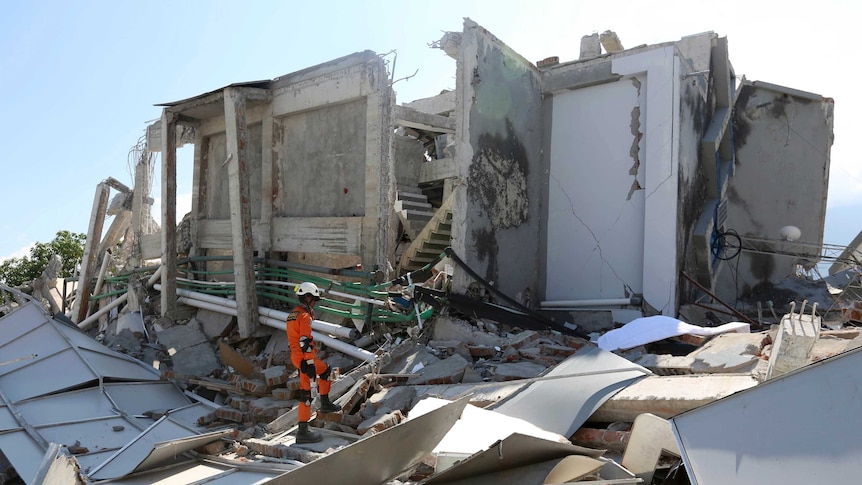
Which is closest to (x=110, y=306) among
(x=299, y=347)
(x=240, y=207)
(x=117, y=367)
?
(x=117, y=367)

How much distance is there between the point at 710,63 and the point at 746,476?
8.78 m

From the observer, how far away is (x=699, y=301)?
9172mm

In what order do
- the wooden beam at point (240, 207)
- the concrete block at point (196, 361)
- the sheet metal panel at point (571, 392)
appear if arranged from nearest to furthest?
the sheet metal panel at point (571, 392), the concrete block at point (196, 361), the wooden beam at point (240, 207)

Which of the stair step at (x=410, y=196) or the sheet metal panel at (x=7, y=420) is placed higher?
the stair step at (x=410, y=196)

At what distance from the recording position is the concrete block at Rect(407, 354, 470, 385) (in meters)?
6.30

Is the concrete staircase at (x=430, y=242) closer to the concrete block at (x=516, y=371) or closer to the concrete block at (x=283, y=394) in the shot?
the concrete block at (x=283, y=394)

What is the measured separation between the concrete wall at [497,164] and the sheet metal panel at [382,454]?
362 cm

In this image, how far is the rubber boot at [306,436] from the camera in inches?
225

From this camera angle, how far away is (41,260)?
72.5 ft

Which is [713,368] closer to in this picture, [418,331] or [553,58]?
[418,331]

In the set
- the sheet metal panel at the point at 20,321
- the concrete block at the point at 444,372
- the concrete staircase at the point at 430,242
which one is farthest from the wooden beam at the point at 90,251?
the concrete block at the point at 444,372

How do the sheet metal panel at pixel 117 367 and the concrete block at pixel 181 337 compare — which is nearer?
the sheet metal panel at pixel 117 367

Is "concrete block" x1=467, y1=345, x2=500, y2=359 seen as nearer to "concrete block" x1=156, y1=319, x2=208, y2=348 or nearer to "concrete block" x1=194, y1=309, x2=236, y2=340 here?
"concrete block" x1=194, y1=309, x2=236, y2=340

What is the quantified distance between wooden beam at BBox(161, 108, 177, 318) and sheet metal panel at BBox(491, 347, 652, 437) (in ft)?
26.1
